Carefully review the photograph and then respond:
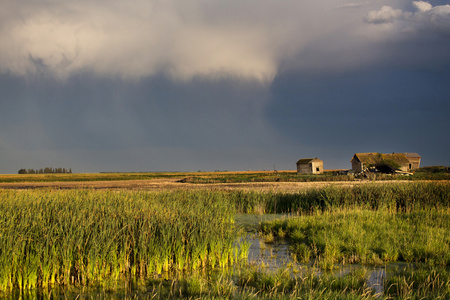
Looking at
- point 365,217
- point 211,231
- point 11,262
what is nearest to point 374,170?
point 365,217

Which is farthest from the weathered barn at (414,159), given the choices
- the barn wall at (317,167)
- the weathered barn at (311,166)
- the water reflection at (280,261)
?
the water reflection at (280,261)

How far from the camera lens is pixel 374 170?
211 ft

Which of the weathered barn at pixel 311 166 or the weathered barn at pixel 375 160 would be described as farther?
the weathered barn at pixel 311 166

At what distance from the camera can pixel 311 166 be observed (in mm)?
79312

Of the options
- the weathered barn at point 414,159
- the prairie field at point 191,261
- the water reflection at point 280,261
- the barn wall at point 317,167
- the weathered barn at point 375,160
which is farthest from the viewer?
the weathered barn at point 414,159

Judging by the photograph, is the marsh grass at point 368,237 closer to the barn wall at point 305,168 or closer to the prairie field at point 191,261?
the prairie field at point 191,261

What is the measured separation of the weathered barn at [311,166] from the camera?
7925 cm

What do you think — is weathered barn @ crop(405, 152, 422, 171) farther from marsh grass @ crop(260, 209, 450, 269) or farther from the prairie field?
the prairie field

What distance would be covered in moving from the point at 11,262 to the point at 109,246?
1.89m

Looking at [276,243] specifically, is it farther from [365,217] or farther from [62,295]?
[62,295]

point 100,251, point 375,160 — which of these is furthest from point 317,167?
point 100,251

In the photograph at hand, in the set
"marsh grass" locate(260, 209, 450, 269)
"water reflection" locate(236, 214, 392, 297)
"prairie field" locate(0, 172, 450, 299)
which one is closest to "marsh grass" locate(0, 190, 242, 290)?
"prairie field" locate(0, 172, 450, 299)

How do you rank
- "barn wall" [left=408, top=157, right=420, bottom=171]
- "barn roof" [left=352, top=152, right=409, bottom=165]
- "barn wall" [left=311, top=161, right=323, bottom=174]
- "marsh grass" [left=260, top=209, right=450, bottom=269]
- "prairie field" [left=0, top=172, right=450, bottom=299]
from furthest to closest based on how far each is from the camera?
"barn wall" [left=408, top=157, right=420, bottom=171]
"barn wall" [left=311, top=161, right=323, bottom=174]
"barn roof" [left=352, top=152, right=409, bottom=165]
"marsh grass" [left=260, top=209, right=450, bottom=269]
"prairie field" [left=0, top=172, right=450, bottom=299]

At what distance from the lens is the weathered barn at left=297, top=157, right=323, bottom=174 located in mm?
79250
